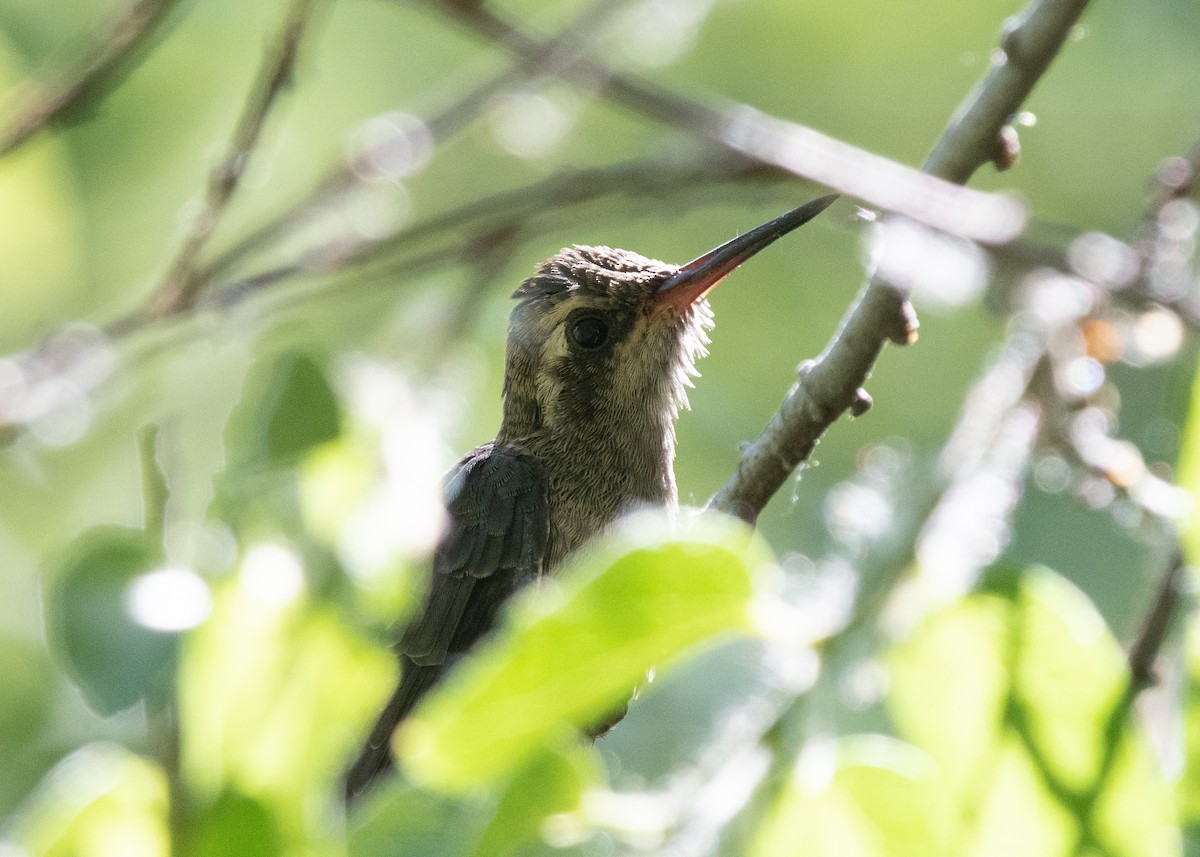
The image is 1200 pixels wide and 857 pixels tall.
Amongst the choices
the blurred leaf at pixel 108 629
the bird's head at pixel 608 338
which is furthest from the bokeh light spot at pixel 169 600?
the bird's head at pixel 608 338

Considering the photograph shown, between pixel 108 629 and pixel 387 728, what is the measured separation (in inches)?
90.1

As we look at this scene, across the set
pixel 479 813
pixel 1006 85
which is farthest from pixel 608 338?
pixel 479 813

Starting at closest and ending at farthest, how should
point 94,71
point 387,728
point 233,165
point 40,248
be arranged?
point 233,165 → point 94,71 → point 387,728 → point 40,248

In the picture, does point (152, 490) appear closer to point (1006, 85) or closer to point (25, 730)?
point (1006, 85)

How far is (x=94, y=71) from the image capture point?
341 centimetres

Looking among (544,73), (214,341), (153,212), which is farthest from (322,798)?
(153,212)

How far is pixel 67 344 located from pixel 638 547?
2824 millimetres

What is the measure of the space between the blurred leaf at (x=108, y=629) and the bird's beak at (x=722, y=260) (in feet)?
5.05

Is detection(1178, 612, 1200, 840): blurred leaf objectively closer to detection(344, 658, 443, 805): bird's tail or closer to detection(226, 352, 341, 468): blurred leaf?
detection(226, 352, 341, 468): blurred leaf

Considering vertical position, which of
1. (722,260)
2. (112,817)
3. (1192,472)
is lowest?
(722,260)

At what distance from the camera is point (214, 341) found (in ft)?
10.6

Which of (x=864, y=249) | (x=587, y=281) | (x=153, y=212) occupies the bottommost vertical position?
(x=153, y=212)

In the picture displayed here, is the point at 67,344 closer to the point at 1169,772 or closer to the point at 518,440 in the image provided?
the point at 518,440

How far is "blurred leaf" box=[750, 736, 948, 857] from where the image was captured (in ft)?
3.41
